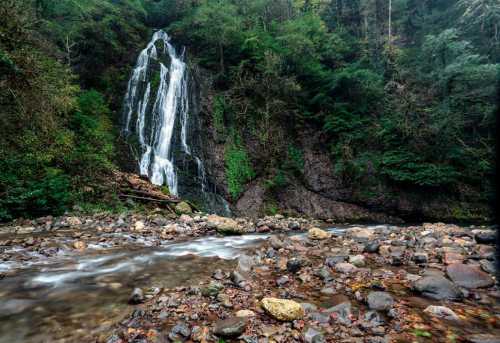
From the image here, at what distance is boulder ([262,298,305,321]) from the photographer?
228 centimetres

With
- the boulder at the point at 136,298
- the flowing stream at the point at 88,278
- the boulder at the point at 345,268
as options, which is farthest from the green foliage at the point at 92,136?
the boulder at the point at 345,268

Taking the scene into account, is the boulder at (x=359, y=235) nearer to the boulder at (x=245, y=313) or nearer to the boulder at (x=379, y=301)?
the boulder at (x=379, y=301)

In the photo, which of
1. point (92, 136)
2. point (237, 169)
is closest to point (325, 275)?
point (92, 136)

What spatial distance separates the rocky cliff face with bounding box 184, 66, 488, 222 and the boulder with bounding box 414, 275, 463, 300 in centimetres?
1077

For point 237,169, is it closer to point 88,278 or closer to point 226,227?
point 226,227

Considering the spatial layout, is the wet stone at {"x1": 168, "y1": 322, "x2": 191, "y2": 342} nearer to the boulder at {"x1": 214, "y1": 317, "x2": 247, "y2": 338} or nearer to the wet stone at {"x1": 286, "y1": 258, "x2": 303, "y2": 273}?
the boulder at {"x1": 214, "y1": 317, "x2": 247, "y2": 338}

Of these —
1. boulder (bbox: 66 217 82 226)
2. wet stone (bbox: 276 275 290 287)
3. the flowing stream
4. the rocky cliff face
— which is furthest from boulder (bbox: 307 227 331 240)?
the rocky cliff face

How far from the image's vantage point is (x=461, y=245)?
4.39 meters

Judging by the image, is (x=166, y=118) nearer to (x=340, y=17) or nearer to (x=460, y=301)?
(x=460, y=301)

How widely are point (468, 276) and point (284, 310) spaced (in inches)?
91.5

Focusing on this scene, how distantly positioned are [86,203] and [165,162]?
4.81 metres

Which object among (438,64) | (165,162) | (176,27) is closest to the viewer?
(165,162)

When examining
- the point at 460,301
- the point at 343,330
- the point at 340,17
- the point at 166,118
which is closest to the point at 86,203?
the point at 166,118

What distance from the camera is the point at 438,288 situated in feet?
9.07
